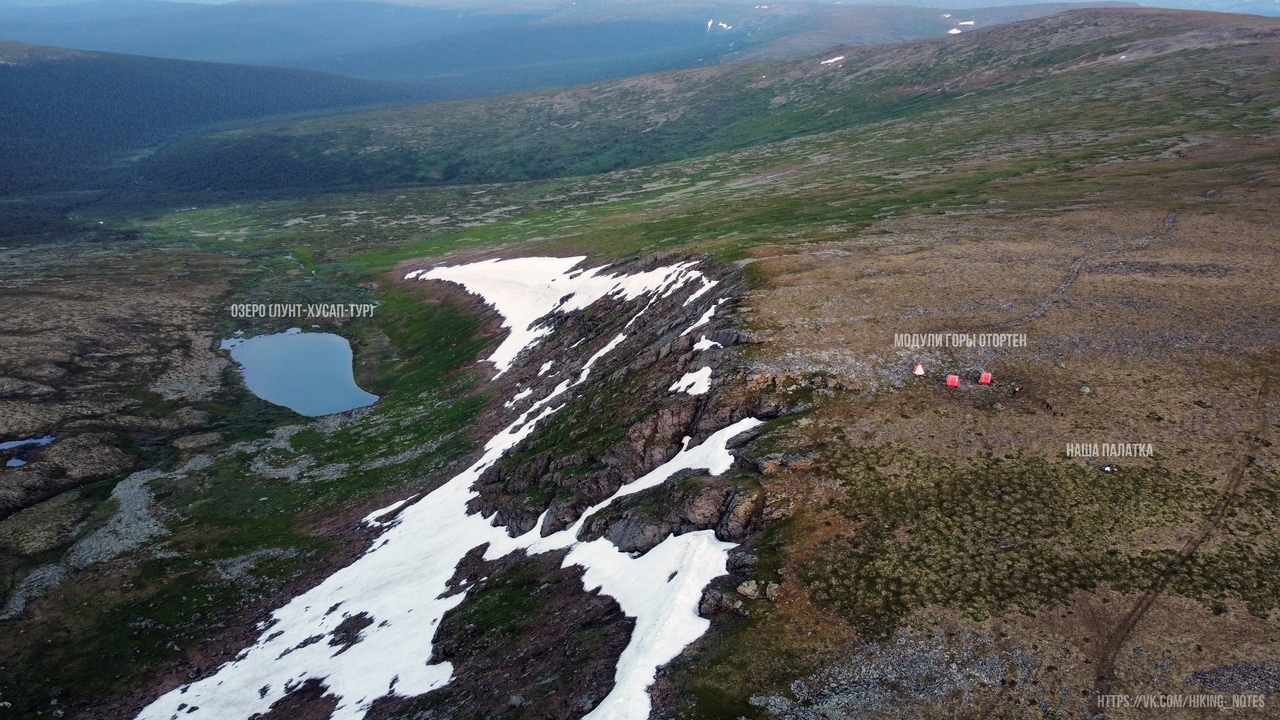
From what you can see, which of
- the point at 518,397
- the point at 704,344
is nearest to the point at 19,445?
the point at 518,397

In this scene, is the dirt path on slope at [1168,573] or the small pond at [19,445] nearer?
the dirt path on slope at [1168,573]

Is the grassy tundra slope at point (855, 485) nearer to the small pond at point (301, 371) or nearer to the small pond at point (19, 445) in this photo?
the small pond at point (19, 445)

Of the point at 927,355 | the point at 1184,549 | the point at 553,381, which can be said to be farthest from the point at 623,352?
the point at 1184,549

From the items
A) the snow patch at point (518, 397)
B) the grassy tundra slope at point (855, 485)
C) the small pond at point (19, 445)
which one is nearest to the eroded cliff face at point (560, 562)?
the grassy tundra slope at point (855, 485)

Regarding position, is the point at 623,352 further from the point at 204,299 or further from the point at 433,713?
the point at 204,299

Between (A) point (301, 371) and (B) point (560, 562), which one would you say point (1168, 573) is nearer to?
(B) point (560, 562)

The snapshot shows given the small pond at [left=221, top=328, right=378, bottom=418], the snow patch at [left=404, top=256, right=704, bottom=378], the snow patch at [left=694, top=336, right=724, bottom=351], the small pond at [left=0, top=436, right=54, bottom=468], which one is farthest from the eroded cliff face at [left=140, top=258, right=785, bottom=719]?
the small pond at [left=0, top=436, right=54, bottom=468]
